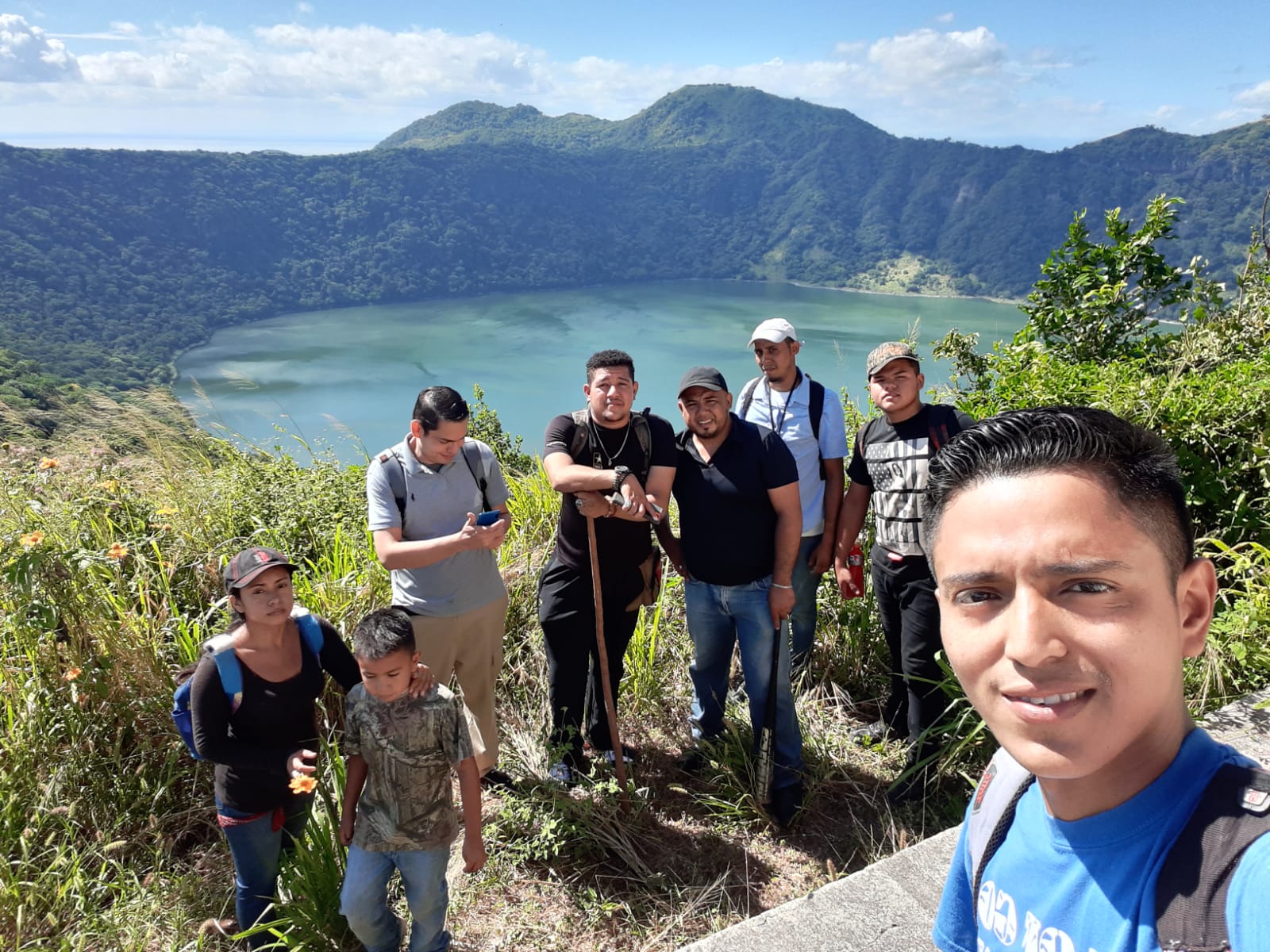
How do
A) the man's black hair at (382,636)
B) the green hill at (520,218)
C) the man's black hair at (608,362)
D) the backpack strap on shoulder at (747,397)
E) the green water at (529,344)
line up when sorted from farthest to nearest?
the green hill at (520,218)
the green water at (529,344)
the backpack strap on shoulder at (747,397)
the man's black hair at (608,362)
the man's black hair at (382,636)

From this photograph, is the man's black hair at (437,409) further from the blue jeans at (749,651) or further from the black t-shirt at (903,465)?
the black t-shirt at (903,465)

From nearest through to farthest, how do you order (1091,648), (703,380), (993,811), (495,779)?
(1091,648) → (993,811) → (703,380) → (495,779)

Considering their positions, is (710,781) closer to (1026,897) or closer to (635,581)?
(635,581)

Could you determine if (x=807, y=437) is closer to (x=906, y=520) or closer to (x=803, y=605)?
(x=906, y=520)

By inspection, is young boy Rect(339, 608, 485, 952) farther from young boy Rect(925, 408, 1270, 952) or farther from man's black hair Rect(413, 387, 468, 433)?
young boy Rect(925, 408, 1270, 952)

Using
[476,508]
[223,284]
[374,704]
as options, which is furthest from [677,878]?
[223,284]

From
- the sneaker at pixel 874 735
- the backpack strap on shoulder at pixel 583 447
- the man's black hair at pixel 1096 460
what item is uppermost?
the man's black hair at pixel 1096 460

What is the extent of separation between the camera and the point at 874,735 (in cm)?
340

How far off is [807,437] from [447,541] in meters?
1.64

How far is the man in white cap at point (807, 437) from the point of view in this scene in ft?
11.1

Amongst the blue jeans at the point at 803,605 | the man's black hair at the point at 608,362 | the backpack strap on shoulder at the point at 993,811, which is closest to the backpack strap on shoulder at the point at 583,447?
the man's black hair at the point at 608,362

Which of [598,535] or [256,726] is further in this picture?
[598,535]

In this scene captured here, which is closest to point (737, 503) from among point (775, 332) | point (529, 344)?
point (775, 332)

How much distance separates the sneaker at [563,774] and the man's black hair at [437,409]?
1.44 metres
